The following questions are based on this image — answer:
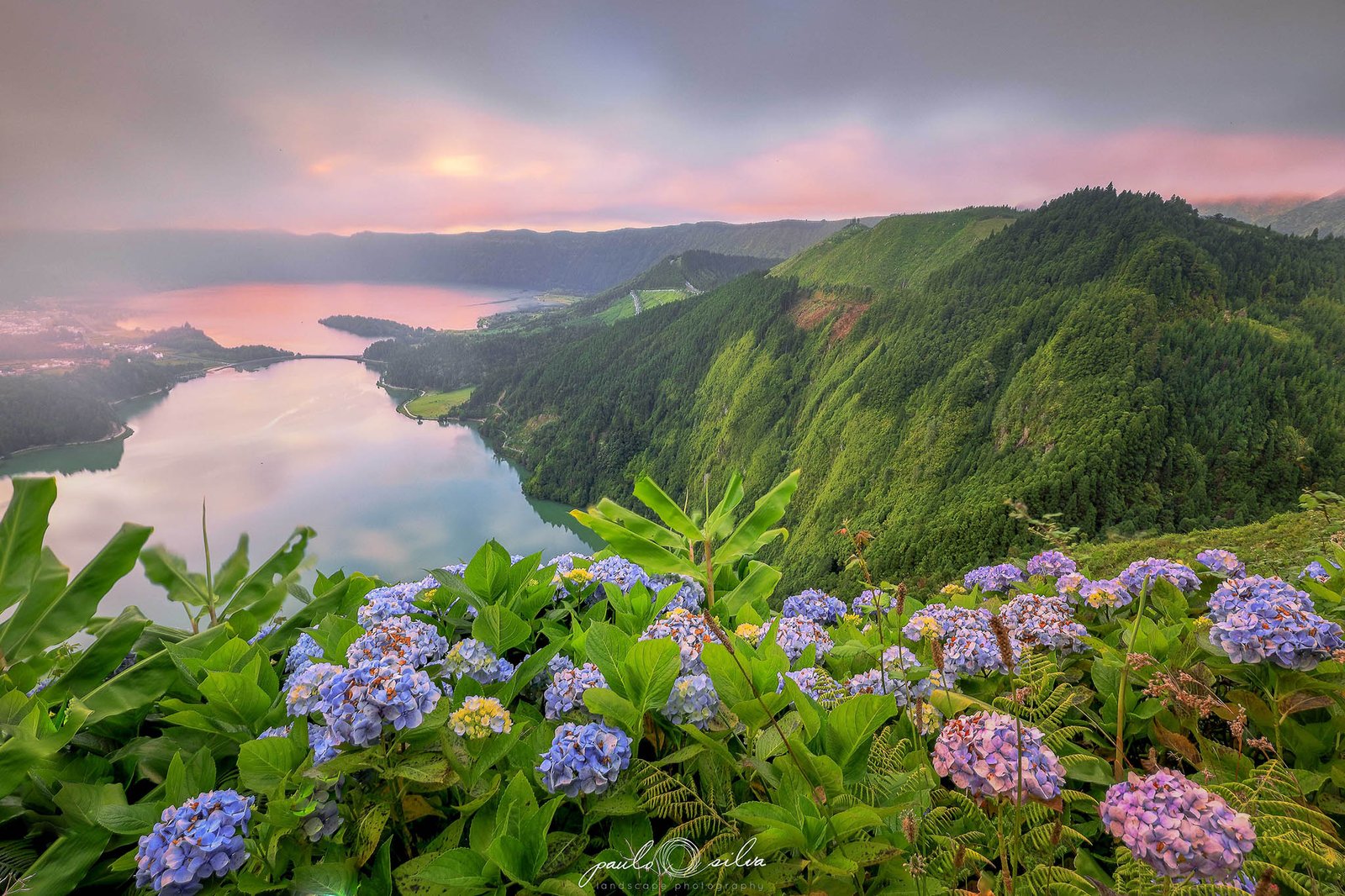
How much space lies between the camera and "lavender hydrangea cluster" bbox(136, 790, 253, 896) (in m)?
1.12

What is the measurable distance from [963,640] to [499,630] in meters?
1.63

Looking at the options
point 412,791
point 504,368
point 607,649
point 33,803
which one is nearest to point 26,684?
point 33,803

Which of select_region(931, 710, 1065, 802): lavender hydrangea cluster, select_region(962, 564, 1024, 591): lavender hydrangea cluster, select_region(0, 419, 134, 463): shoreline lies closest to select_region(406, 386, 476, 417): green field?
select_region(0, 419, 134, 463): shoreline

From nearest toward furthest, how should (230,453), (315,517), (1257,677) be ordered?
(1257,677)
(315,517)
(230,453)

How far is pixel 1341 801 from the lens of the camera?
1.57 metres

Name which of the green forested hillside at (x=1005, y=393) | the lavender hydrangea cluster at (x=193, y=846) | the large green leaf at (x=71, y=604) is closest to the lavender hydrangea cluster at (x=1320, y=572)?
the lavender hydrangea cluster at (x=193, y=846)

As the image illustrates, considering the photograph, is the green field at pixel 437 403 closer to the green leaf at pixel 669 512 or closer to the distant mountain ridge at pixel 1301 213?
the green leaf at pixel 669 512

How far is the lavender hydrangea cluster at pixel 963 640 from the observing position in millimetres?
2025

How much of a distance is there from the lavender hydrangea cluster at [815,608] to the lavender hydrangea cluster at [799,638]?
21.4 inches

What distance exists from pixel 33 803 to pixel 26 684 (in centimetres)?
47

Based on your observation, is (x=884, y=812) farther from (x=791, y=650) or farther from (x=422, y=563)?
(x=422, y=563)

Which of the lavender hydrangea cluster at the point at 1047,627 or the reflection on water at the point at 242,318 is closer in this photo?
the lavender hydrangea cluster at the point at 1047,627

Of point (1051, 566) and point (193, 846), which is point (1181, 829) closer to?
point (193, 846)

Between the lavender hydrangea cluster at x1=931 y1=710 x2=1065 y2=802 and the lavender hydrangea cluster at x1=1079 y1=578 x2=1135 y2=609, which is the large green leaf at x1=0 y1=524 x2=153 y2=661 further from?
the lavender hydrangea cluster at x1=1079 y1=578 x2=1135 y2=609
